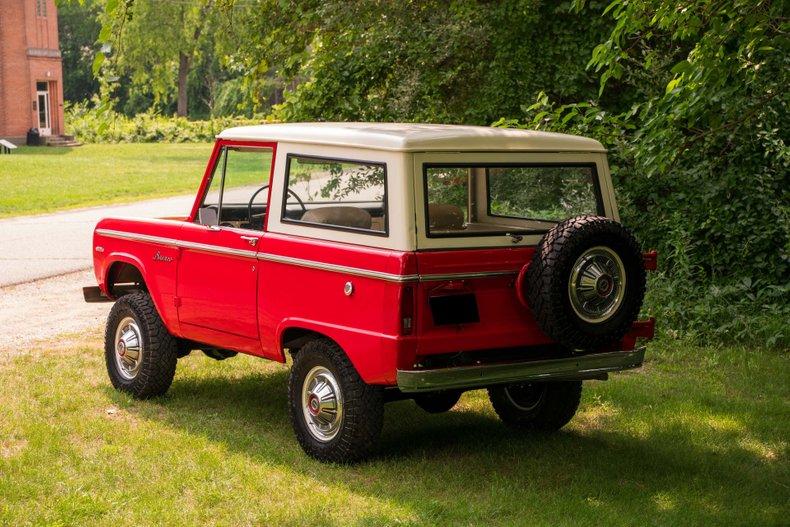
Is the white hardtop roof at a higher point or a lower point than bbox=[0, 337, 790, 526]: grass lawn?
higher

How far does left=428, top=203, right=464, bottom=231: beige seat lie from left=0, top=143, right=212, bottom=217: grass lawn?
57.9ft

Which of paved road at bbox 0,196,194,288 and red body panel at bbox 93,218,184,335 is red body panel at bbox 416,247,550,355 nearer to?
red body panel at bbox 93,218,184,335

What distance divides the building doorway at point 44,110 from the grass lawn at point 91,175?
91.3 inches

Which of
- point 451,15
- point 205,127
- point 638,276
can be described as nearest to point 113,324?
point 638,276

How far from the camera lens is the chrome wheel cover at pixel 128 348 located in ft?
26.5

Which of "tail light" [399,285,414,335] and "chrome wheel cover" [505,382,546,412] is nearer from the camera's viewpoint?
"tail light" [399,285,414,335]

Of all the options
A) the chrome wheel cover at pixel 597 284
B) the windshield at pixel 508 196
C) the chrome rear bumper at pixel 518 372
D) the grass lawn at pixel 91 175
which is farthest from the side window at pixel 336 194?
the grass lawn at pixel 91 175

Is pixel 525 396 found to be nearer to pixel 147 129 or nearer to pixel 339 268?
pixel 339 268

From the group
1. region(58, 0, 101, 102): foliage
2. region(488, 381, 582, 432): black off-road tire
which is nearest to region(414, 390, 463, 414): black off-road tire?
region(488, 381, 582, 432): black off-road tire

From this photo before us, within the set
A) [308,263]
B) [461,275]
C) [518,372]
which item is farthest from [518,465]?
[308,263]

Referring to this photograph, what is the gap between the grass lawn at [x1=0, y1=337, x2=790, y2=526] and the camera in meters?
5.80

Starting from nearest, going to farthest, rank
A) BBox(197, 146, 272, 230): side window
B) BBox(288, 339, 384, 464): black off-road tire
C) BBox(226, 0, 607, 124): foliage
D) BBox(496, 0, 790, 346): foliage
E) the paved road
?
BBox(288, 339, 384, 464): black off-road tire, BBox(197, 146, 272, 230): side window, BBox(496, 0, 790, 346): foliage, BBox(226, 0, 607, 124): foliage, the paved road

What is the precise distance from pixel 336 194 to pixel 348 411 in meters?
1.24

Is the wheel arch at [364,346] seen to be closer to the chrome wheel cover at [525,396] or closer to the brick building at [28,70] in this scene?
the chrome wheel cover at [525,396]
